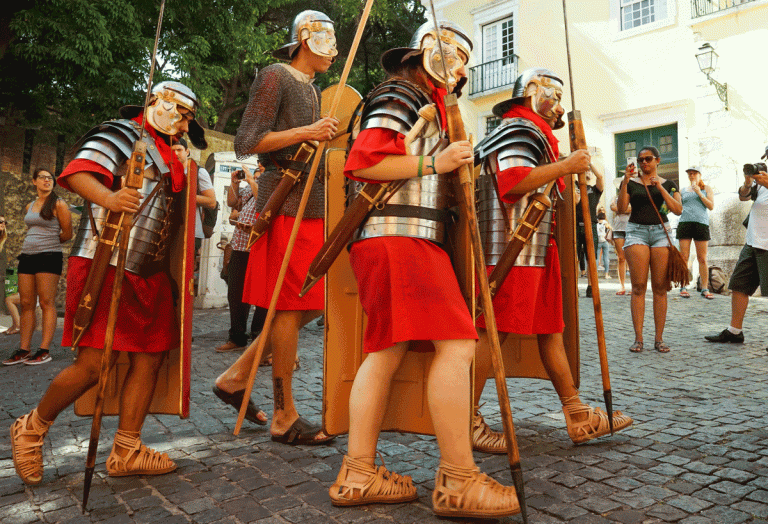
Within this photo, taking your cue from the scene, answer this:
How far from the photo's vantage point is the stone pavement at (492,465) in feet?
7.58

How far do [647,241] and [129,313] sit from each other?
4.75 m

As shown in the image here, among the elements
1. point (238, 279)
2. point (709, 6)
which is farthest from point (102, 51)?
point (709, 6)

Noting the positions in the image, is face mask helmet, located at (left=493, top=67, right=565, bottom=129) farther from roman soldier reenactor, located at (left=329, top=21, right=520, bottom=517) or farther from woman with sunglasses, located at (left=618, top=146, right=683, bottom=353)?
woman with sunglasses, located at (left=618, top=146, right=683, bottom=353)

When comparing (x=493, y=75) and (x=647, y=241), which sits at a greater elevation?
(x=493, y=75)

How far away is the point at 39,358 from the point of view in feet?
19.4

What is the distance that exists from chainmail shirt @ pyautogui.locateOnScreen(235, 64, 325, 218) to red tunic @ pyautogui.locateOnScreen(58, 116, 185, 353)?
1.64 feet

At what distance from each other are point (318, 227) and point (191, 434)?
1314mm

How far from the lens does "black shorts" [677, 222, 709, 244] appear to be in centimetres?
971

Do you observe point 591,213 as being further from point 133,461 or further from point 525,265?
point 133,461

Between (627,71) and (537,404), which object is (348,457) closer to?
(537,404)

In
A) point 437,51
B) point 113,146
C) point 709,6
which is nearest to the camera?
point 437,51

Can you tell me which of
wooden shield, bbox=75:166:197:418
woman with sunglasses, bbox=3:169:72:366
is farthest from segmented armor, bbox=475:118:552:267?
woman with sunglasses, bbox=3:169:72:366

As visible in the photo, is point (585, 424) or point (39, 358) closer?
point (585, 424)

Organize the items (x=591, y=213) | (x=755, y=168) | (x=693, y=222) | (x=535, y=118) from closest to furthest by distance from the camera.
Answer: (x=535, y=118)
(x=755, y=168)
(x=693, y=222)
(x=591, y=213)
